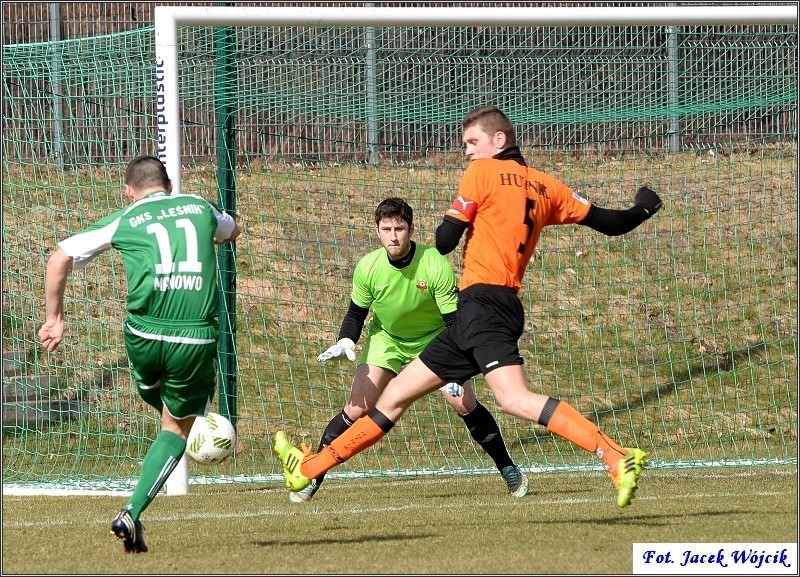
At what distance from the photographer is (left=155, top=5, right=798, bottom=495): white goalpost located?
27.5ft

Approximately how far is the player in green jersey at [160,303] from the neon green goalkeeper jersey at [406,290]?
2.10 m

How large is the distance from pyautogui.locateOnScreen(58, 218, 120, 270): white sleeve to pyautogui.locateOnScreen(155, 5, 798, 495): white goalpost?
91.4 inches

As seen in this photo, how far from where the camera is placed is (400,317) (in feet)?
26.2

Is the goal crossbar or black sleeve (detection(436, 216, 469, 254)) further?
the goal crossbar

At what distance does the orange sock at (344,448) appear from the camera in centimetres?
662

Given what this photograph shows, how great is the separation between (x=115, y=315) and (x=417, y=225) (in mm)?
3058

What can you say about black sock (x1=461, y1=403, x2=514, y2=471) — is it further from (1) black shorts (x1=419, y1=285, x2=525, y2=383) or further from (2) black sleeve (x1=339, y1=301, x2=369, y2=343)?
(1) black shorts (x1=419, y1=285, x2=525, y2=383)

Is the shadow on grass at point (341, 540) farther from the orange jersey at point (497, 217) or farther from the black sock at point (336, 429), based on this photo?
the black sock at point (336, 429)

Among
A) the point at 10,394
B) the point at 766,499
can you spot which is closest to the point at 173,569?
the point at 766,499

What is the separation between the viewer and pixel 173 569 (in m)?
5.41

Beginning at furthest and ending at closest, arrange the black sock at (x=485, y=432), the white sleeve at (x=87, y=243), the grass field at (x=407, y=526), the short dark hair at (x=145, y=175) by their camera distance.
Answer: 1. the black sock at (x=485, y=432)
2. the short dark hair at (x=145, y=175)
3. the white sleeve at (x=87, y=243)
4. the grass field at (x=407, y=526)

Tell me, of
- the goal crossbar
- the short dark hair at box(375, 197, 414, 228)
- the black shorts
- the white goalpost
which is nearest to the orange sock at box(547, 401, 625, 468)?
the black shorts

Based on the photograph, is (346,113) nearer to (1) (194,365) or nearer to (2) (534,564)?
(1) (194,365)

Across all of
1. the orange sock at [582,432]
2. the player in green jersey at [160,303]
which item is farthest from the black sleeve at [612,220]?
the player in green jersey at [160,303]
